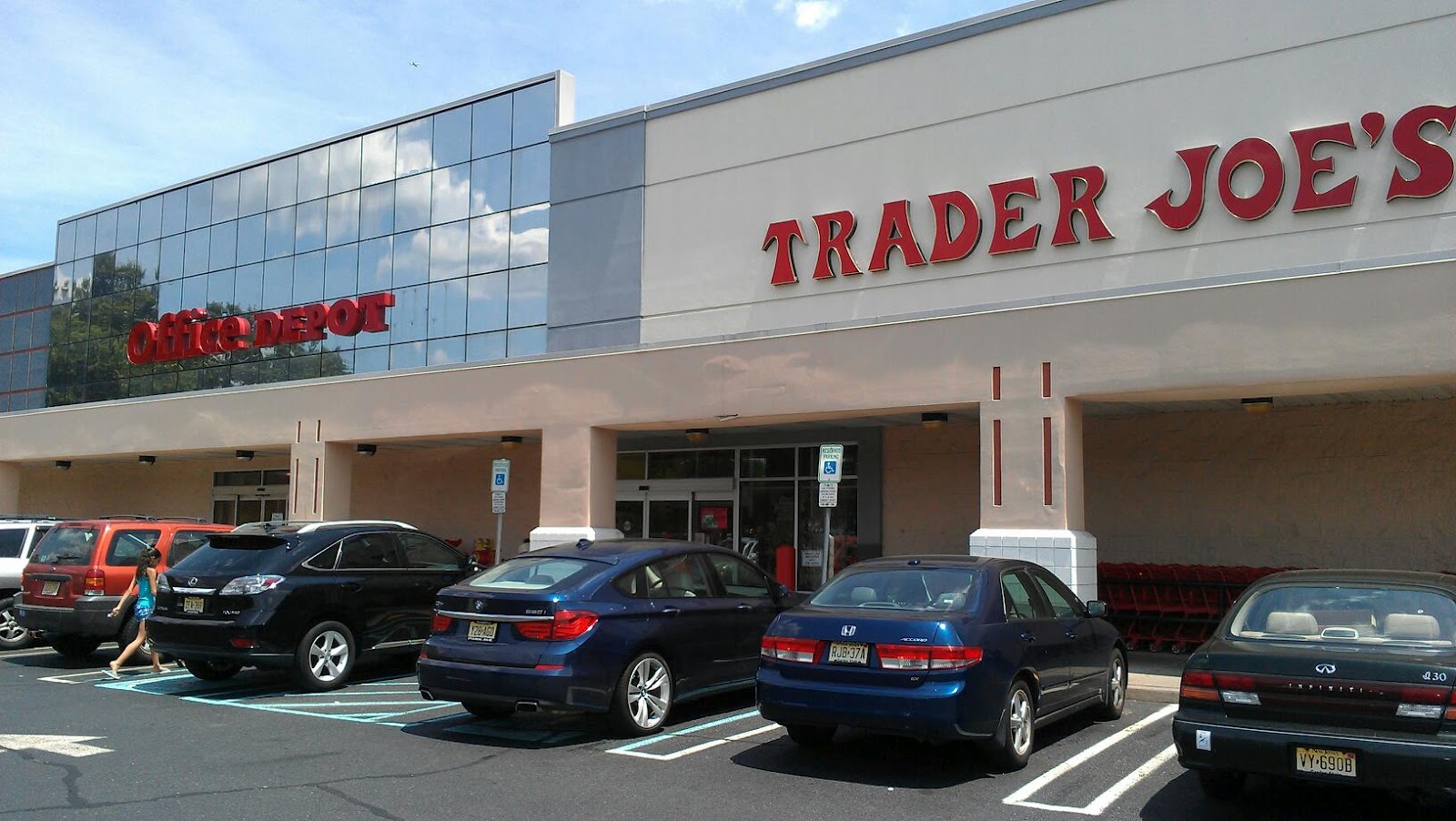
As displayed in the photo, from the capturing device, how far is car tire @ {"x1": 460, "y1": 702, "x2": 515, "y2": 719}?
30.4ft

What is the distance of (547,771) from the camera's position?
314 inches

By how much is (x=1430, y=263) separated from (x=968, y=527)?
7438 mm

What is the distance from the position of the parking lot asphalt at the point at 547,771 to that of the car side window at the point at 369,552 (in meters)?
1.55

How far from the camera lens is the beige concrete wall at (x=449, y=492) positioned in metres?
22.0

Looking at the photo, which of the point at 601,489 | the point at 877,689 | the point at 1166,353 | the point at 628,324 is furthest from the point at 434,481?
the point at 877,689

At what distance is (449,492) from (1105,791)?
1768 cm

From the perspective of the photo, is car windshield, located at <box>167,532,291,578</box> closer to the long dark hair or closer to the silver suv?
the long dark hair

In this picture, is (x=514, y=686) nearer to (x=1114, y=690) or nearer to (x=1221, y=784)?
(x=1221, y=784)

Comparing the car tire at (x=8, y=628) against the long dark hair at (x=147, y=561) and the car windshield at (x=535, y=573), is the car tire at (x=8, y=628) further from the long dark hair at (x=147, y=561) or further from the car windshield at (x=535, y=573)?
the car windshield at (x=535, y=573)

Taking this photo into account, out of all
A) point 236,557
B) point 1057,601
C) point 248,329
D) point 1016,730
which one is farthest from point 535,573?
point 248,329

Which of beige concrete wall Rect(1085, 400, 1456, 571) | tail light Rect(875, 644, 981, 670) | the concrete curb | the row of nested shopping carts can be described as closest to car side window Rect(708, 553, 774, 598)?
tail light Rect(875, 644, 981, 670)

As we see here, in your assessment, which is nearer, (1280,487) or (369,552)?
Result: (369,552)

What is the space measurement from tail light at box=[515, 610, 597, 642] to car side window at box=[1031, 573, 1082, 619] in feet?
11.6

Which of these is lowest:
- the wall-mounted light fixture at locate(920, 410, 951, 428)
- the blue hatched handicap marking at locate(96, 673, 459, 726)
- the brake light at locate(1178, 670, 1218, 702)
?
the blue hatched handicap marking at locate(96, 673, 459, 726)
